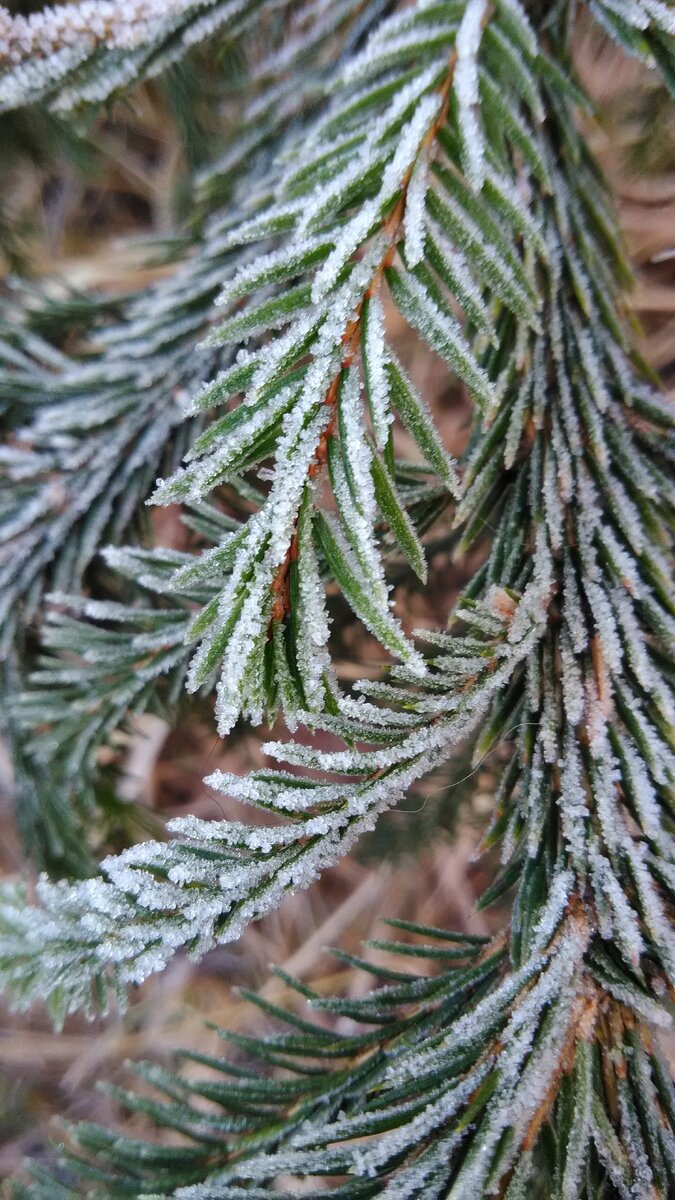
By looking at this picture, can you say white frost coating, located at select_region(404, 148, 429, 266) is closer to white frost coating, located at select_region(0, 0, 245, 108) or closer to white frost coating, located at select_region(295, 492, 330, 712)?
white frost coating, located at select_region(295, 492, 330, 712)

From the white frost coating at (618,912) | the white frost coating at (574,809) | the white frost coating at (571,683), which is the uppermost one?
the white frost coating at (571,683)

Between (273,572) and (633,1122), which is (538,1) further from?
(633,1122)

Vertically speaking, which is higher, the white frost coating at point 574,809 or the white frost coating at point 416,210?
the white frost coating at point 416,210

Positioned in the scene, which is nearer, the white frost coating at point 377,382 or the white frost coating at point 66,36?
the white frost coating at point 377,382

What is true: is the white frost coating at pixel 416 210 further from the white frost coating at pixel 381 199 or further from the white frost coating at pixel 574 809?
the white frost coating at pixel 574 809

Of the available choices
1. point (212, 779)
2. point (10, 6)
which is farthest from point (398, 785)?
point (10, 6)

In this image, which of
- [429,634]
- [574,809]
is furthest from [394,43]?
[574,809]

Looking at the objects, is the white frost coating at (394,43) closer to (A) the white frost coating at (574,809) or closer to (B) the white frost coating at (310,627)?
(B) the white frost coating at (310,627)

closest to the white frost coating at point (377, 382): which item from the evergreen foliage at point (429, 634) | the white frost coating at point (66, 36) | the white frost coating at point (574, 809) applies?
the evergreen foliage at point (429, 634)
